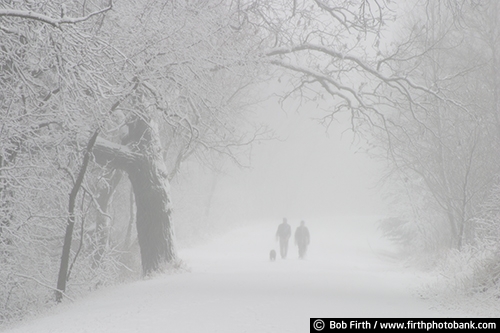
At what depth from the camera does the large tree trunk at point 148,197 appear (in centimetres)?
1167

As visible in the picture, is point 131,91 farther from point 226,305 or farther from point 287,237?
point 287,237

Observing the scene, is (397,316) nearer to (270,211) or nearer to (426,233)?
(426,233)

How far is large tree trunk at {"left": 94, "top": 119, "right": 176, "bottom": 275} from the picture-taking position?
460 inches

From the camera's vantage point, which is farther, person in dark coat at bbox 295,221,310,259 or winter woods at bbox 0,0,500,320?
person in dark coat at bbox 295,221,310,259

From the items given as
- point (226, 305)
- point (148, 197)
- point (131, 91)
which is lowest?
point (226, 305)

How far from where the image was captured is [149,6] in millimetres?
8859

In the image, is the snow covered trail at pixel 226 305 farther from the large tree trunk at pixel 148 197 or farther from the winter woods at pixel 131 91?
the winter woods at pixel 131 91

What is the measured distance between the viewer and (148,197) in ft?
38.5

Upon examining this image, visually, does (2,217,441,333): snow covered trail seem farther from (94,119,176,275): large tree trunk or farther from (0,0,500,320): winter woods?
(0,0,500,320): winter woods

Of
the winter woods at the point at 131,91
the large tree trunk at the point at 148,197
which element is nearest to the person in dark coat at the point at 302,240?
the winter woods at the point at 131,91

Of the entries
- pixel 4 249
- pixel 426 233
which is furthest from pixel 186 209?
pixel 4 249

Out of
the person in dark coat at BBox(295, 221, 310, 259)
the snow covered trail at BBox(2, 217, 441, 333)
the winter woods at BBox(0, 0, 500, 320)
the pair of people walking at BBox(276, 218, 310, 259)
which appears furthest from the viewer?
the person in dark coat at BBox(295, 221, 310, 259)

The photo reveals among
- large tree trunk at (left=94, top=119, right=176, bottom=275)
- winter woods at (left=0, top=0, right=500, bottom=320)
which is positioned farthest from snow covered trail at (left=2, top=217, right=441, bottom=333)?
winter woods at (left=0, top=0, right=500, bottom=320)

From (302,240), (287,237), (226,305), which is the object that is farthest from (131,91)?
(302,240)
